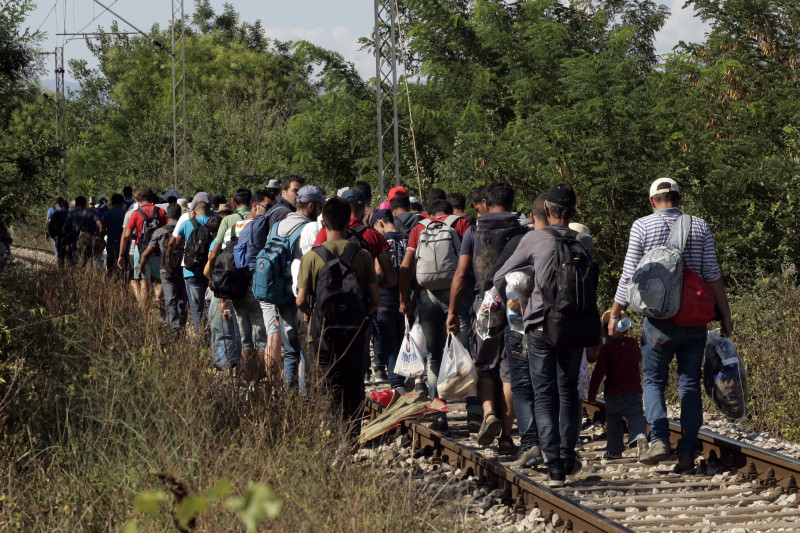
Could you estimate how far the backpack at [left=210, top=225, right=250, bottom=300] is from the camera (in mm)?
10531

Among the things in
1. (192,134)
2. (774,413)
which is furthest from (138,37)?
(774,413)

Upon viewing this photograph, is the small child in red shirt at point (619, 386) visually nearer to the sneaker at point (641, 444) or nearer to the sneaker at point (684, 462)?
the sneaker at point (641, 444)

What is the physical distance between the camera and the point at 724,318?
26.3ft

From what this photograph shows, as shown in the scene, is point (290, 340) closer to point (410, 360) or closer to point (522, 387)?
point (410, 360)

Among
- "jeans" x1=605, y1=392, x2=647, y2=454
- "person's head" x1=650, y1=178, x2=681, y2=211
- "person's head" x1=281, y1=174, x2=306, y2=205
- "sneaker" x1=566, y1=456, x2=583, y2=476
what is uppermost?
"person's head" x1=281, y1=174, x2=306, y2=205

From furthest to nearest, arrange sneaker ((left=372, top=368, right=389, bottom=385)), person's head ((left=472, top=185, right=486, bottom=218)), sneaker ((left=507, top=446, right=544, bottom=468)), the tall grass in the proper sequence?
sneaker ((left=372, top=368, right=389, bottom=385)) → person's head ((left=472, top=185, right=486, bottom=218)) → sneaker ((left=507, top=446, right=544, bottom=468)) → the tall grass

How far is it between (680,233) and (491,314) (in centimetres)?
159

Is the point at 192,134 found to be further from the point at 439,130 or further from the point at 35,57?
the point at 35,57

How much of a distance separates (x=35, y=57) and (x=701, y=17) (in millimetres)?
11434

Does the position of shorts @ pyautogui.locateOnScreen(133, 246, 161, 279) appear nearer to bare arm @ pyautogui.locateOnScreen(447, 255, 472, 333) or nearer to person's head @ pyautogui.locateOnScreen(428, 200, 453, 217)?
person's head @ pyautogui.locateOnScreen(428, 200, 453, 217)

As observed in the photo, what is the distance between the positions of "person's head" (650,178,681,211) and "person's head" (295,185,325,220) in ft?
9.87

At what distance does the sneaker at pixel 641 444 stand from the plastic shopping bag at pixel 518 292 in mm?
1420

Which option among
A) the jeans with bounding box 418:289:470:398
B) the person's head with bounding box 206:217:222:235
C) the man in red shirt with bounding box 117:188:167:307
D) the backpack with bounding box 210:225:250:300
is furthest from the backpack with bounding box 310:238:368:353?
the man in red shirt with bounding box 117:188:167:307

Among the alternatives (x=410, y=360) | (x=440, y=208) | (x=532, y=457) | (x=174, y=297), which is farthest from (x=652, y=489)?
(x=174, y=297)
